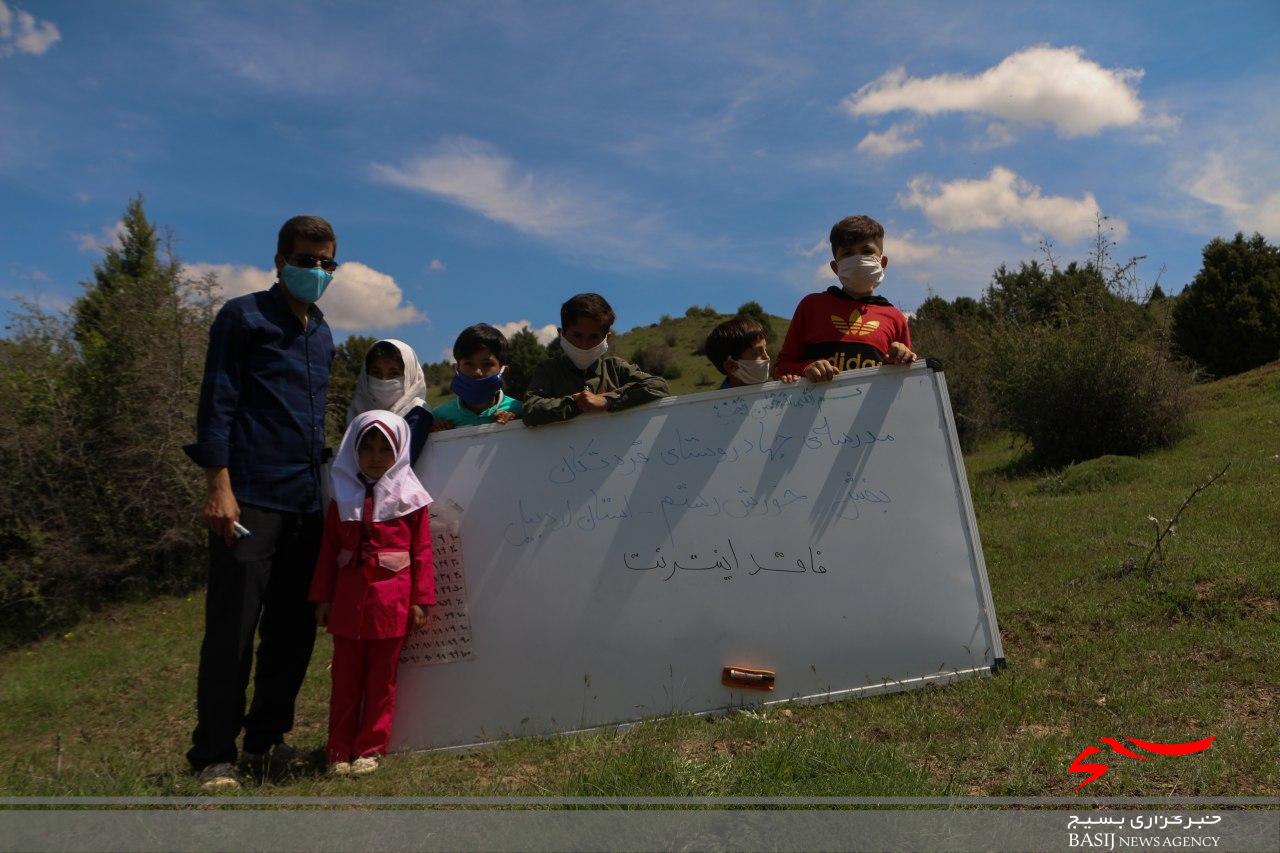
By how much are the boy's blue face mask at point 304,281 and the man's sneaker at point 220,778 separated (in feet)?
6.87

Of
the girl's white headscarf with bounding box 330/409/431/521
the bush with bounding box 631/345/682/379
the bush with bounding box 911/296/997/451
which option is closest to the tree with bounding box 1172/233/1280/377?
the bush with bounding box 911/296/997/451

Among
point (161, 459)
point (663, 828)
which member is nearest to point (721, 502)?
point (663, 828)

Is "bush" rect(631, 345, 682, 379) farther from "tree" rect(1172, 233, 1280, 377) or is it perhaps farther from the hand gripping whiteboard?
the hand gripping whiteboard

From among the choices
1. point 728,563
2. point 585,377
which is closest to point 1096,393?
point 728,563

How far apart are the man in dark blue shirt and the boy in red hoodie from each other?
233 centimetres

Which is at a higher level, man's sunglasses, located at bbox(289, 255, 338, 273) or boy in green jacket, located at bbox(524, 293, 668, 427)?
man's sunglasses, located at bbox(289, 255, 338, 273)

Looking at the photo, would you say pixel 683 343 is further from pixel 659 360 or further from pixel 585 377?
pixel 585 377

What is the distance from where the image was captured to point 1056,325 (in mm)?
16531

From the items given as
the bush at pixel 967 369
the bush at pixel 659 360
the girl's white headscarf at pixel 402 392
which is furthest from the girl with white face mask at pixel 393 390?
the bush at pixel 659 360

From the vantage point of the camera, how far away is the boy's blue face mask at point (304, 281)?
389 cm

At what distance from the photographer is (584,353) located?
4.24 m

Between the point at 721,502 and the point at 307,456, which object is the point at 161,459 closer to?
the point at 307,456

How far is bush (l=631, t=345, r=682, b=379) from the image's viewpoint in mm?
38375

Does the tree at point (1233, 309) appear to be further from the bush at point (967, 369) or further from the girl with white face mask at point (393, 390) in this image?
the girl with white face mask at point (393, 390)
